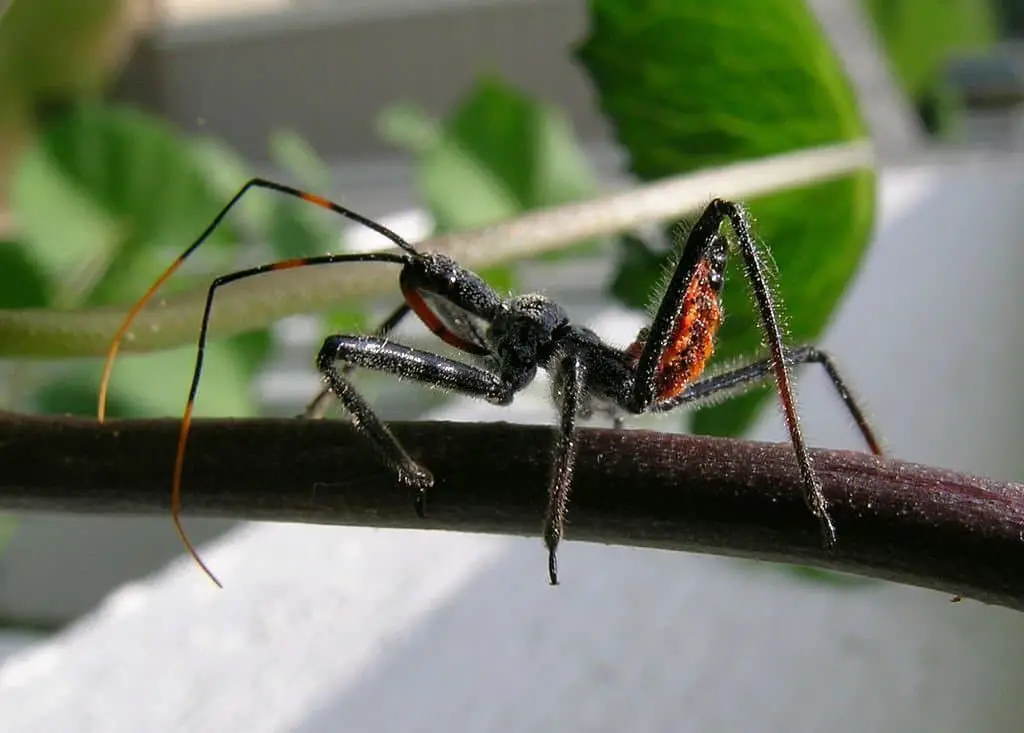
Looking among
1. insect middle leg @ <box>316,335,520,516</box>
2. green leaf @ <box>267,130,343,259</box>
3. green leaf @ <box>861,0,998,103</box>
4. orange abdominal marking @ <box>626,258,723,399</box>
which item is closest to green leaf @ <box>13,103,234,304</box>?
green leaf @ <box>267,130,343,259</box>

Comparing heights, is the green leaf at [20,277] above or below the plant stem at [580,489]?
below

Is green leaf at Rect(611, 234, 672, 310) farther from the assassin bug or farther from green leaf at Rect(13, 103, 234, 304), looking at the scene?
green leaf at Rect(13, 103, 234, 304)

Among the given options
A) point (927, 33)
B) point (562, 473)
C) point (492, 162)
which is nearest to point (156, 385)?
point (492, 162)

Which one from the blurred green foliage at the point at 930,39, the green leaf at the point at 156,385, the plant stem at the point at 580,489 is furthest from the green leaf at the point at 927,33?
the plant stem at the point at 580,489

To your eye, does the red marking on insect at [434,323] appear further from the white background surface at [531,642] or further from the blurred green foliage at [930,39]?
the blurred green foliage at [930,39]

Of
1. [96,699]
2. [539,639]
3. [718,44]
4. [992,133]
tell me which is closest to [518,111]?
[718,44]

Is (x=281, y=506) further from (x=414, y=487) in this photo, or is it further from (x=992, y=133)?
(x=992, y=133)
